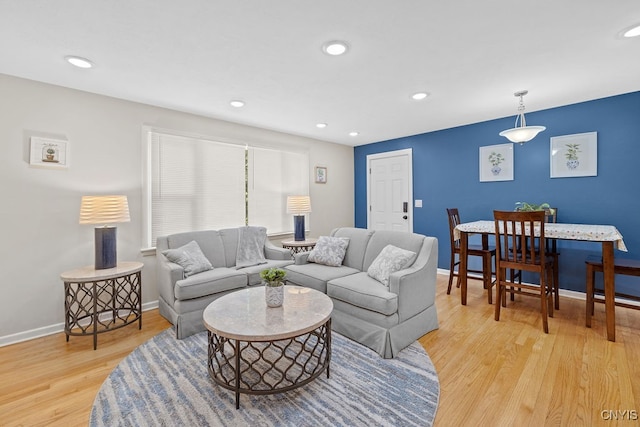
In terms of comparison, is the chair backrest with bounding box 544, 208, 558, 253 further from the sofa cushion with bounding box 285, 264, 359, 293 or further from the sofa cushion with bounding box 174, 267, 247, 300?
the sofa cushion with bounding box 174, 267, 247, 300

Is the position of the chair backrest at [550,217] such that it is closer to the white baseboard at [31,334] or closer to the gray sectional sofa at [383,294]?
the gray sectional sofa at [383,294]

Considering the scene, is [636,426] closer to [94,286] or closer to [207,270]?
[207,270]

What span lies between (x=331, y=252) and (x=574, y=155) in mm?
3139

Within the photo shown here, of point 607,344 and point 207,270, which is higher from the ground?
→ point 207,270

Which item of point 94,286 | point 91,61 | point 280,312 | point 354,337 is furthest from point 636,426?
point 91,61

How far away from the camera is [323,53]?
221 cm

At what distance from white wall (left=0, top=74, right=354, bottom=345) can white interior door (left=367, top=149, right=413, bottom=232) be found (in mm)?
3560

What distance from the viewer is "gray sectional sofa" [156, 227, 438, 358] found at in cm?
232

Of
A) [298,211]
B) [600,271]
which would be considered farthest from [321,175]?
[600,271]

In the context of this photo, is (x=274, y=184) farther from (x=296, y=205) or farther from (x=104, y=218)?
(x=104, y=218)

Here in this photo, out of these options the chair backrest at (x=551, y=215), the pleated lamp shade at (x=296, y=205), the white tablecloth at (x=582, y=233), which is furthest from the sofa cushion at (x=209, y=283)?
the chair backrest at (x=551, y=215)

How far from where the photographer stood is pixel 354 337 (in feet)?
8.17

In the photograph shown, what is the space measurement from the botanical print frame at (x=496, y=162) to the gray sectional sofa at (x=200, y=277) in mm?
3045

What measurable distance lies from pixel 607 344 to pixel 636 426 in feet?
3.65
